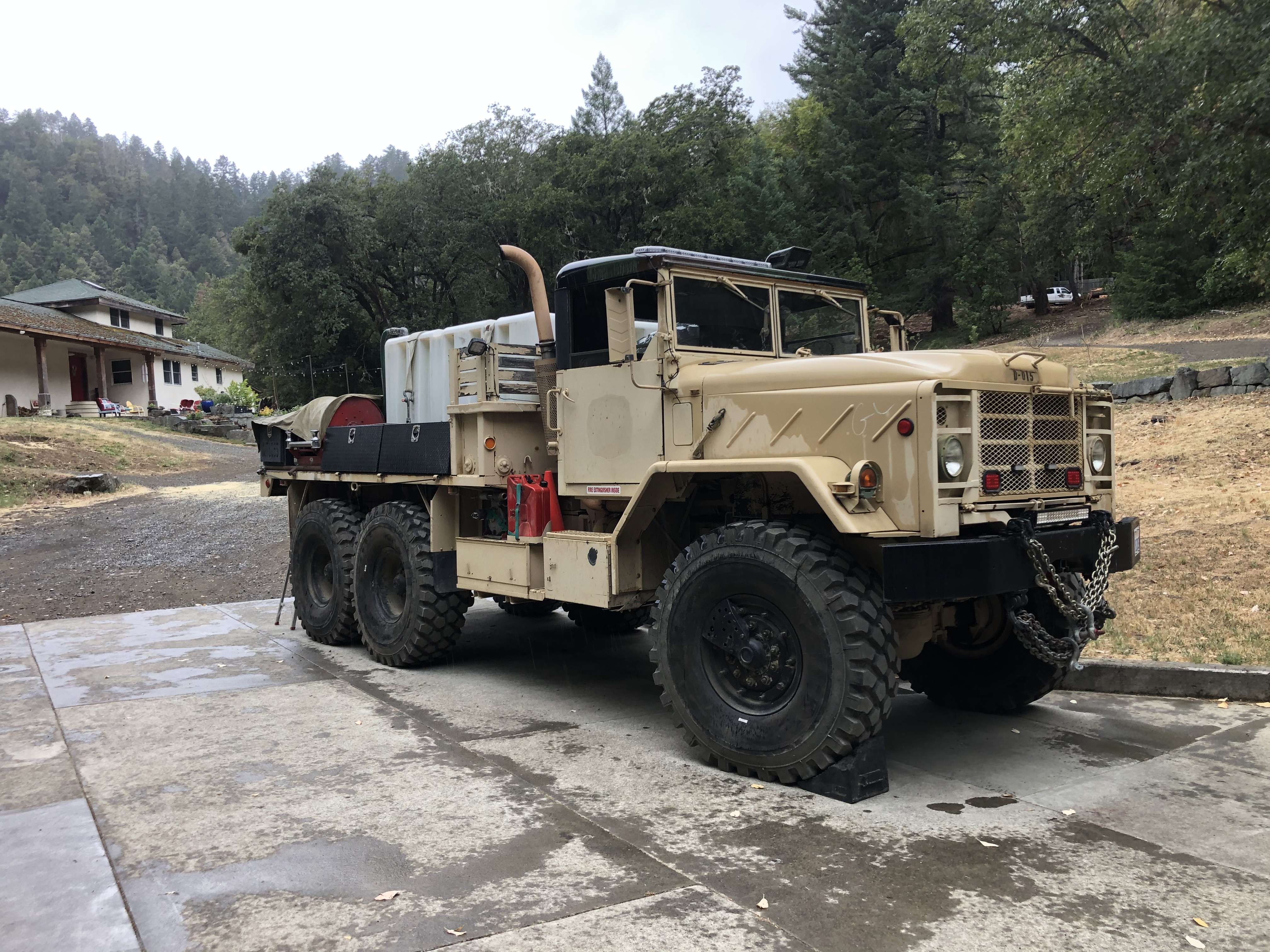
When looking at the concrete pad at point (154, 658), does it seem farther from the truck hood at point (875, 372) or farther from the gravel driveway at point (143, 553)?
the truck hood at point (875, 372)

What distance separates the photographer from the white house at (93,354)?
121 ft

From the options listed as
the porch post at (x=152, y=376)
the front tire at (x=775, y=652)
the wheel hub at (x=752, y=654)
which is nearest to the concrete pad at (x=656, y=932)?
the front tire at (x=775, y=652)

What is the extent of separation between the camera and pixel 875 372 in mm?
4758

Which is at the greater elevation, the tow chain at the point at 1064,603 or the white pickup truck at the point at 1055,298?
the white pickup truck at the point at 1055,298

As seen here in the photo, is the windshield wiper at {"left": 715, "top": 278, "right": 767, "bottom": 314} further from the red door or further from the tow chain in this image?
the red door

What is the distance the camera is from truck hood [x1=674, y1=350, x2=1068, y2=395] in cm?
465

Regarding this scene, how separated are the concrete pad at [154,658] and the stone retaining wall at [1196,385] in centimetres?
1290

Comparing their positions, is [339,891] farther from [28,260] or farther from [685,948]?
[28,260]

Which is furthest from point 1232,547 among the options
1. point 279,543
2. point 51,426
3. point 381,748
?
point 51,426

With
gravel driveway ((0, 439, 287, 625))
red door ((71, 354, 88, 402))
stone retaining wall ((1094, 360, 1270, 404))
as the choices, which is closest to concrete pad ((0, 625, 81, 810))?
gravel driveway ((0, 439, 287, 625))

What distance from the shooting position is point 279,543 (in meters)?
14.8

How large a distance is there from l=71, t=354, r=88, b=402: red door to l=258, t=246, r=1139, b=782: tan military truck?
1552 inches

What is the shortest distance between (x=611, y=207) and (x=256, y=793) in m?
32.7

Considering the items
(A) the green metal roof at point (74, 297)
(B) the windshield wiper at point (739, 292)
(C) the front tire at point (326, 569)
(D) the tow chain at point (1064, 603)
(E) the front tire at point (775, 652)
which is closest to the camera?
(E) the front tire at point (775, 652)
